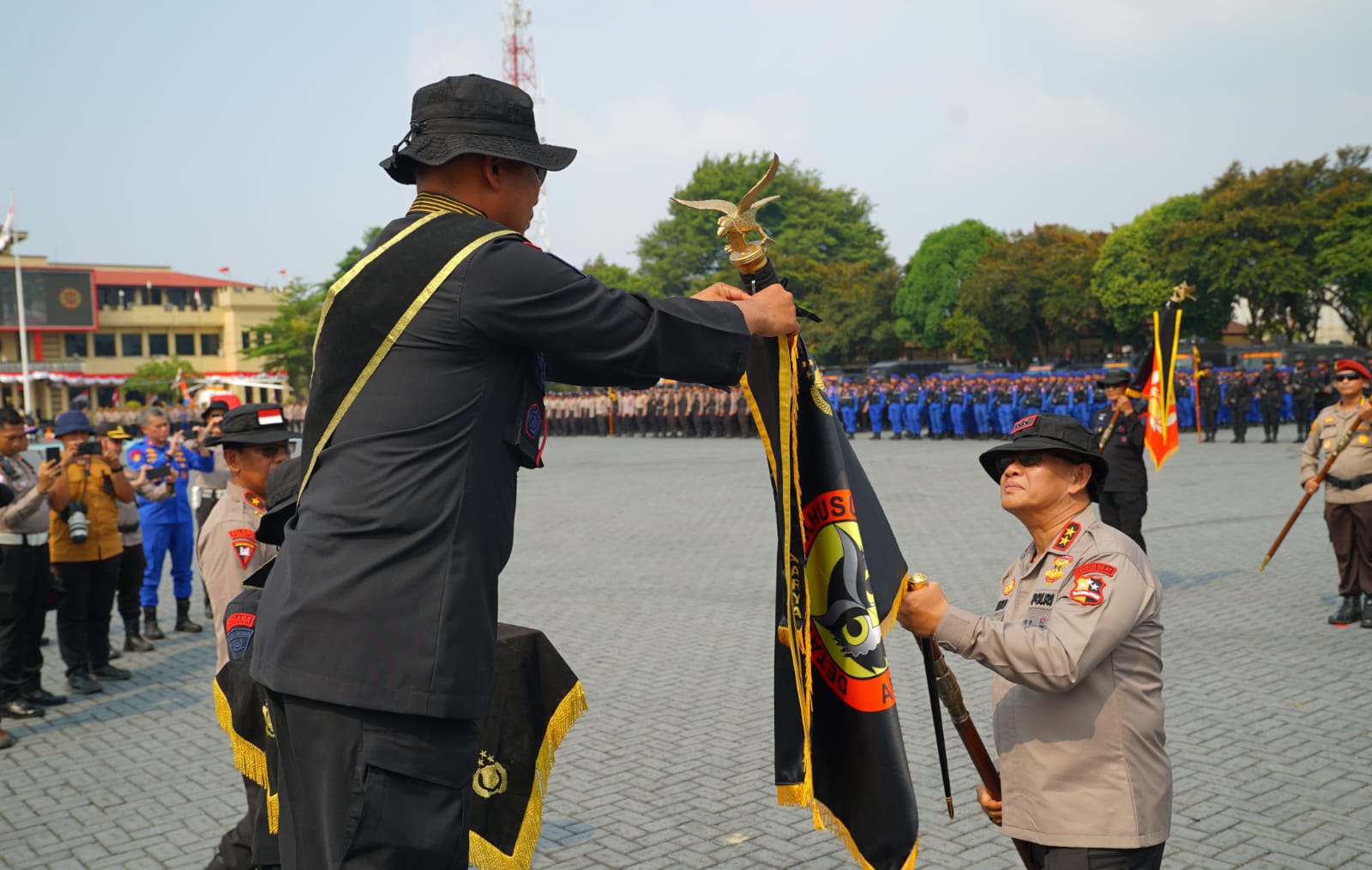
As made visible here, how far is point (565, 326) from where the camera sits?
7.19ft

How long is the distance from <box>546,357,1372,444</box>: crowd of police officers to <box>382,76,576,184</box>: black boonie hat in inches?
676

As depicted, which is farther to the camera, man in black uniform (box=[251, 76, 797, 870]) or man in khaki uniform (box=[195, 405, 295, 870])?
man in khaki uniform (box=[195, 405, 295, 870])

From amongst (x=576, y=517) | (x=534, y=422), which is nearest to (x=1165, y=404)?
(x=576, y=517)

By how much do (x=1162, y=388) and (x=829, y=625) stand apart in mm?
9755

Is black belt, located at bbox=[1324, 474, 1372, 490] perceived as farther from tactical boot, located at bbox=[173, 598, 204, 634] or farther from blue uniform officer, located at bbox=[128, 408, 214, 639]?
tactical boot, located at bbox=[173, 598, 204, 634]

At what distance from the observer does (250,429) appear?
4.71 meters

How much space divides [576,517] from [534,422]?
14.1 meters

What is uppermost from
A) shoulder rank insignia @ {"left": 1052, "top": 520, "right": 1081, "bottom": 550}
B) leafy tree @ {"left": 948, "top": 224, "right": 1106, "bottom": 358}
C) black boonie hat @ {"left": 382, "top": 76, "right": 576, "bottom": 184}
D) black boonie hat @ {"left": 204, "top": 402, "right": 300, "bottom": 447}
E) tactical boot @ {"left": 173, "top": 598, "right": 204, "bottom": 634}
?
leafy tree @ {"left": 948, "top": 224, "right": 1106, "bottom": 358}

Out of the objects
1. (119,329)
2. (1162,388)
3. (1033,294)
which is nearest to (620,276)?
(1033,294)

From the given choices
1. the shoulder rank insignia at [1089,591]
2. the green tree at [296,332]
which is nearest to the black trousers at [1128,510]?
the shoulder rank insignia at [1089,591]

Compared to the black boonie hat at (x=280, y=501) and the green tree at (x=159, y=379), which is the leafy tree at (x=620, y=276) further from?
the black boonie hat at (x=280, y=501)

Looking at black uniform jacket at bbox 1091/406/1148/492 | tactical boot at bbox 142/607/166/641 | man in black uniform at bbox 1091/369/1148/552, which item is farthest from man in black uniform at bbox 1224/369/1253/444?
tactical boot at bbox 142/607/166/641

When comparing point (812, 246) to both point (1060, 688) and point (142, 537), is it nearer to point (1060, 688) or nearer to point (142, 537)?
point (142, 537)

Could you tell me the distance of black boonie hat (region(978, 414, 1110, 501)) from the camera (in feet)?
10.3
